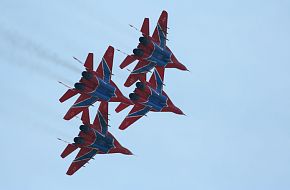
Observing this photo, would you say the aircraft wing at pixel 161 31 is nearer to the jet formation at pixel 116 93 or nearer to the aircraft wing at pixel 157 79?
the jet formation at pixel 116 93

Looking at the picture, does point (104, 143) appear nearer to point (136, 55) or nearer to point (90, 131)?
point (90, 131)

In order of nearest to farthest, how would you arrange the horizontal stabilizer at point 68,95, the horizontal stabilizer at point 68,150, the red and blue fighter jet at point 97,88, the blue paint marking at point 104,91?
the horizontal stabilizer at point 68,95 → the red and blue fighter jet at point 97,88 → the blue paint marking at point 104,91 → the horizontal stabilizer at point 68,150

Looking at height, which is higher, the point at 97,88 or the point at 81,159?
the point at 97,88

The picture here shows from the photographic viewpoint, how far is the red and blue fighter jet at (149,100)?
111250 mm

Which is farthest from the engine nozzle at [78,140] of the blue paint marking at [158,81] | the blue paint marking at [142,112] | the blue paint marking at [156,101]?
the blue paint marking at [158,81]

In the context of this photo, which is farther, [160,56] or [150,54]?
[160,56]

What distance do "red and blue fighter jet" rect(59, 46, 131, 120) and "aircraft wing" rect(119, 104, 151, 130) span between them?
2814 millimetres

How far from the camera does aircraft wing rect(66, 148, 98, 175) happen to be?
365 feet

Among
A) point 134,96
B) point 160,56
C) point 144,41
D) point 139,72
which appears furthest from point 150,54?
point 134,96

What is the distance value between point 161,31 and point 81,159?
17.9 metres

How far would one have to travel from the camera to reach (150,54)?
367 feet

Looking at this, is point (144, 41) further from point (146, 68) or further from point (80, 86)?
point (80, 86)

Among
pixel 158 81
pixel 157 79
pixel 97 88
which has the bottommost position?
pixel 97 88

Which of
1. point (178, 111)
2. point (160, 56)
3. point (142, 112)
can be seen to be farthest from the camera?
point (178, 111)
